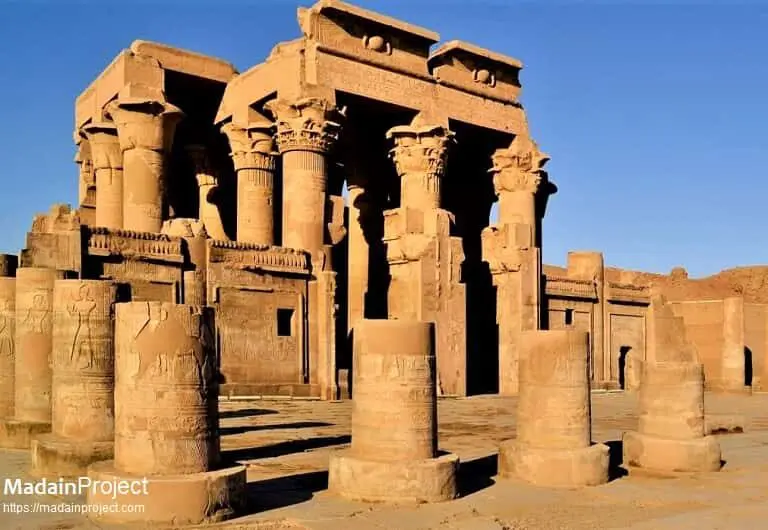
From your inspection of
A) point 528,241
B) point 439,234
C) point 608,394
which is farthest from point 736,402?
point 439,234

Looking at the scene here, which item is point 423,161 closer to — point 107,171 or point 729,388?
point 107,171

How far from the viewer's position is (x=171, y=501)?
6.61 metres

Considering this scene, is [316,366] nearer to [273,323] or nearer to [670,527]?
[273,323]

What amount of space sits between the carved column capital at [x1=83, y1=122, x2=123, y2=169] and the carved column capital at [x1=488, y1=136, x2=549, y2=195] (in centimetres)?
1217

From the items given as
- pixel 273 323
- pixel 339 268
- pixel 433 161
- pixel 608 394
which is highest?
pixel 433 161

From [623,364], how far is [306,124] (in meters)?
15.1

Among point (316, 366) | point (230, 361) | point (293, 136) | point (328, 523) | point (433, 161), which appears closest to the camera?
point (328, 523)

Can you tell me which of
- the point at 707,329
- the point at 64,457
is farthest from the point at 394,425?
the point at 707,329

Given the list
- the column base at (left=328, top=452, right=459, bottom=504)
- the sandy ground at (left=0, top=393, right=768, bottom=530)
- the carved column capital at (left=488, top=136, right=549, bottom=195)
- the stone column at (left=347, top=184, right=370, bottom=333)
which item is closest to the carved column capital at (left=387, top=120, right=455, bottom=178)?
the carved column capital at (left=488, top=136, right=549, bottom=195)

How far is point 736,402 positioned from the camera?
2277 cm

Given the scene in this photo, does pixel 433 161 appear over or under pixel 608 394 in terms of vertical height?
over

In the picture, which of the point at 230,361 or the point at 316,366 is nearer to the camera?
the point at 230,361

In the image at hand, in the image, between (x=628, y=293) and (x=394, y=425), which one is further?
(x=628, y=293)

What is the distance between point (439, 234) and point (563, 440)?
574 inches
